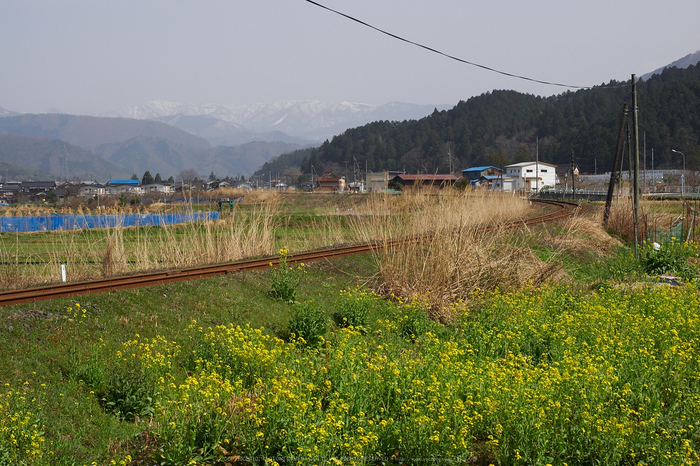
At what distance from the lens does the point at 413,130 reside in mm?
138250

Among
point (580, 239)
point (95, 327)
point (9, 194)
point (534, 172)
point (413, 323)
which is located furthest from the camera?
point (9, 194)

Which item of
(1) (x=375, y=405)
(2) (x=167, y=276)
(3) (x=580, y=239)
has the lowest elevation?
→ (1) (x=375, y=405)

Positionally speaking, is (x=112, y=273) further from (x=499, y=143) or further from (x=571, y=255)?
(x=499, y=143)

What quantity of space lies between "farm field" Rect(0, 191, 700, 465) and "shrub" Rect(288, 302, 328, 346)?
0.03 meters

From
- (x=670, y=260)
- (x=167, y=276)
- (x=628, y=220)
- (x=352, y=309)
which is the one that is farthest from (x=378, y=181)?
(x=628, y=220)

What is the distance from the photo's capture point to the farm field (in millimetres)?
5223

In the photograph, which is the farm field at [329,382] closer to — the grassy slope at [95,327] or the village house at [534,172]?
the grassy slope at [95,327]

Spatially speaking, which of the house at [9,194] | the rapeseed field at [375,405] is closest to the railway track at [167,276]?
the rapeseed field at [375,405]

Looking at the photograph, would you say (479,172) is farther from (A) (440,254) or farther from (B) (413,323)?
(B) (413,323)

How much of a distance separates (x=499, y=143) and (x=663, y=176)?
44.3 meters

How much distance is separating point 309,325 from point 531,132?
419 feet

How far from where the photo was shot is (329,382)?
20.5 feet

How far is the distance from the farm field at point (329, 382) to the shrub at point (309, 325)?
0.11ft

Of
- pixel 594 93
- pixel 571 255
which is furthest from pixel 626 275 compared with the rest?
pixel 594 93
